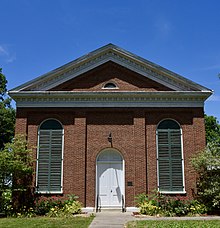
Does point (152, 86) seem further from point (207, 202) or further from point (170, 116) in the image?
point (207, 202)

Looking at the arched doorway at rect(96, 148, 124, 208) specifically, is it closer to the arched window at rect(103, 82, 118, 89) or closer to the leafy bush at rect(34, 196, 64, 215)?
the leafy bush at rect(34, 196, 64, 215)

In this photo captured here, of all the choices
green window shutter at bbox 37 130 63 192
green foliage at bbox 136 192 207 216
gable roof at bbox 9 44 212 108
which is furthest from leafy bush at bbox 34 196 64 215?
gable roof at bbox 9 44 212 108

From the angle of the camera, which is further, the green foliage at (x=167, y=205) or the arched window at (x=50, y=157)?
the arched window at (x=50, y=157)

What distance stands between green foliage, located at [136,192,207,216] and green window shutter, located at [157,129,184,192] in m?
0.67

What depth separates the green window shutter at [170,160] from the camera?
16828 millimetres

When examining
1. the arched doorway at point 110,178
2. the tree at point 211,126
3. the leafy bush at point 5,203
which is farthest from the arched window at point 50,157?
the tree at point 211,126

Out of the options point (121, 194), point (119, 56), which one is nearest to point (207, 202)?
point (121, 194)

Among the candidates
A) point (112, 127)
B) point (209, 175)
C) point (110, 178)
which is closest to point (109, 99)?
point (112, 127)

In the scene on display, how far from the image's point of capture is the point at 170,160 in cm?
1709

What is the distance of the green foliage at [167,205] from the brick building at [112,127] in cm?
45

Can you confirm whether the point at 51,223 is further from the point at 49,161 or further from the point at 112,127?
the point at 112,127

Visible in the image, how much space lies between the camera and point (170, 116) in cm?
1753

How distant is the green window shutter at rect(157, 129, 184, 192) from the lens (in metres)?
16.8

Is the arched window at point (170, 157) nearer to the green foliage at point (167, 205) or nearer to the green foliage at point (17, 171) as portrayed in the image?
the green foliage at point (167, 205)
